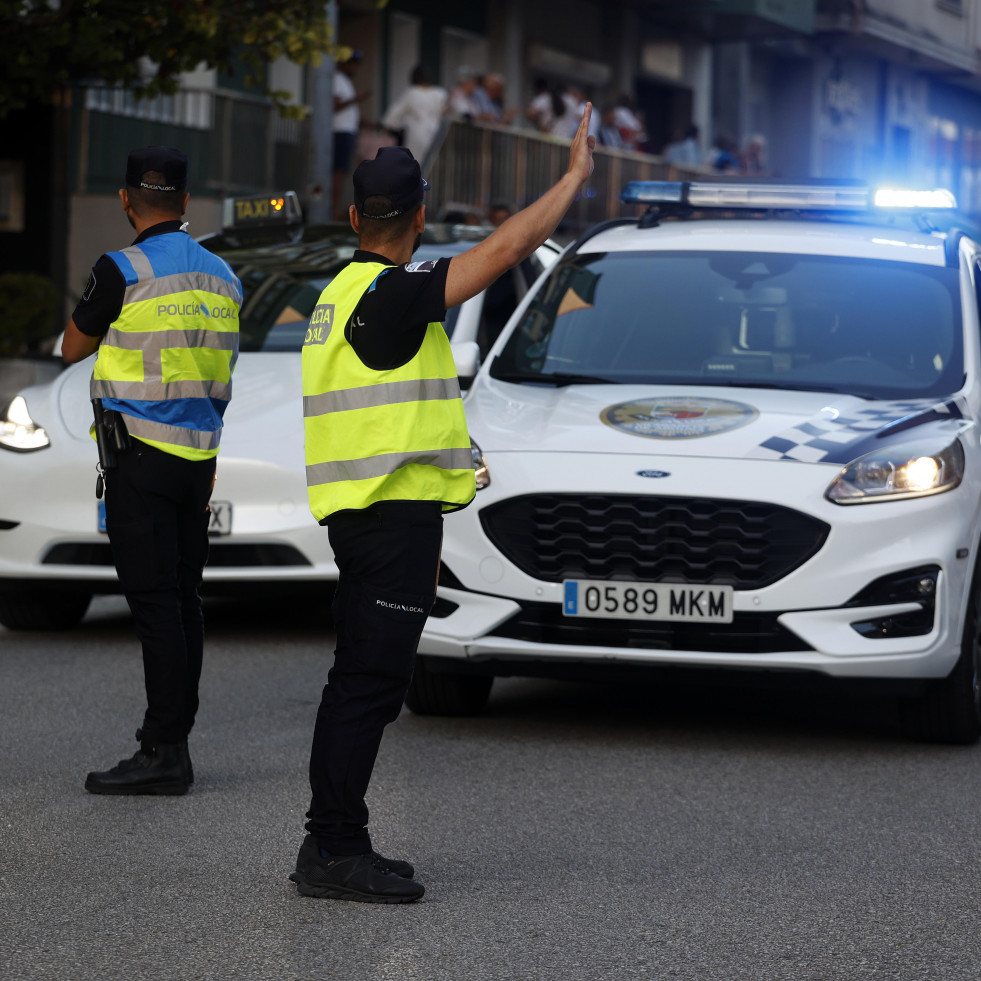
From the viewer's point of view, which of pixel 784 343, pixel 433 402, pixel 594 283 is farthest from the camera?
pixel 594 283

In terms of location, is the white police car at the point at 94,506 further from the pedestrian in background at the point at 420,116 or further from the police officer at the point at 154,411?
the pedestrian in background at the point at 420,116

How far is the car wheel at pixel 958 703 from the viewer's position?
250 inches

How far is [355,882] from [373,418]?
3.51ft

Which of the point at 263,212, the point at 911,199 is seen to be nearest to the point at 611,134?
the point at 263,212

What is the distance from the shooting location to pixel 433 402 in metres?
4.47

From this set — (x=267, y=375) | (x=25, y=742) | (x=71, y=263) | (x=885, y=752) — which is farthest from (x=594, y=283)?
(x=71, y=263)

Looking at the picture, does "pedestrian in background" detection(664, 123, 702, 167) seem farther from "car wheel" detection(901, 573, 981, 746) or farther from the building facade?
"car wheel" detection(901, 573, 981, 746)

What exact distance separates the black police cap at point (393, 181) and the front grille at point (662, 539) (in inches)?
78.5

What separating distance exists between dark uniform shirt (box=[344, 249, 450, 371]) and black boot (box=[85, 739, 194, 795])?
5.59 ft

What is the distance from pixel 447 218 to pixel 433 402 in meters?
8.05

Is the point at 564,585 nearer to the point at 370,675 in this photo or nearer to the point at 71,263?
the point at 370,675

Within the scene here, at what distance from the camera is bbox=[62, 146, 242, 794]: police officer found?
560cm

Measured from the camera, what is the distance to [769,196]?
8.23 meters

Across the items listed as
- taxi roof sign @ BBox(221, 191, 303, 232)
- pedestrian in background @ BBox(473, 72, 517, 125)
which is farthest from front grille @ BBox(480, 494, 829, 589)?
pedestrian in background @ BBox(473, 72, 517, 125)
